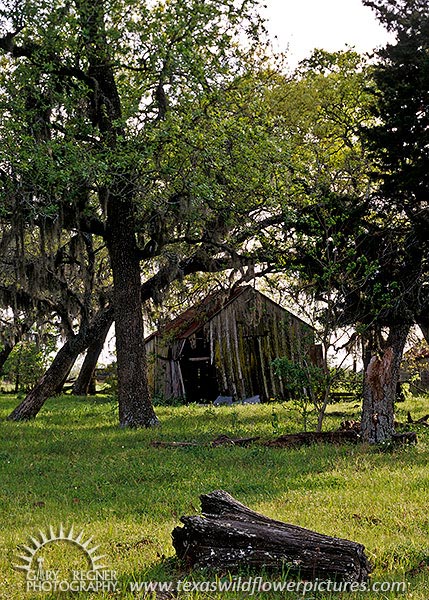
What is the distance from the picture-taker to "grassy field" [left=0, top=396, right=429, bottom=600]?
715 centimetres

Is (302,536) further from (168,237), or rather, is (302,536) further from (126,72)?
(126,72)

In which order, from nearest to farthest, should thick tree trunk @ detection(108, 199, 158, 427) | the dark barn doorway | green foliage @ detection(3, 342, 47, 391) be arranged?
thick tree trunk @ detection(108, 199, 158, 427) < the dark barn doorway < green foliage @ detection(3, 342, 47, 391)

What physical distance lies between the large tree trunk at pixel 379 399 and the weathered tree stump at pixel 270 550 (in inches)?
372

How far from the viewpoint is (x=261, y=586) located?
6277 mm

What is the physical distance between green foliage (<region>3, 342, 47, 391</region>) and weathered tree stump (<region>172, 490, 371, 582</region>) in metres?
36.4

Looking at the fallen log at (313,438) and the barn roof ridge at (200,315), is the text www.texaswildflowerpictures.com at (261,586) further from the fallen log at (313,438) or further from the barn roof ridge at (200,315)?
the barn roof ridge at (200,315)

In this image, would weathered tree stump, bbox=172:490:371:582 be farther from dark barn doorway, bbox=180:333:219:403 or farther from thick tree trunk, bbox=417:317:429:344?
dark barn doorway, bbox=180:333:219:403

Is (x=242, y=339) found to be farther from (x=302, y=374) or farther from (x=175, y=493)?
(x=175, y=493)

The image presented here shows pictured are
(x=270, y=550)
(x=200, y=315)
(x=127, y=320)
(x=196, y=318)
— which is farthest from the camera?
(x=196, y=318)

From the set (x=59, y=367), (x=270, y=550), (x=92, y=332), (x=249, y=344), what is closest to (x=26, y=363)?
(x=249, y=344)

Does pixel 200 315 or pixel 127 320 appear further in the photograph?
pixel 200 315

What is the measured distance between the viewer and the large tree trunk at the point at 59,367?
22.7 m

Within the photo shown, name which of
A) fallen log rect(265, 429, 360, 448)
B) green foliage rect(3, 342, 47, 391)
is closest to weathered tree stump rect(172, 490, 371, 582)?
fallen log rect(265, 429, 360, 448)

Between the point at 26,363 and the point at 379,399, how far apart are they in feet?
101
